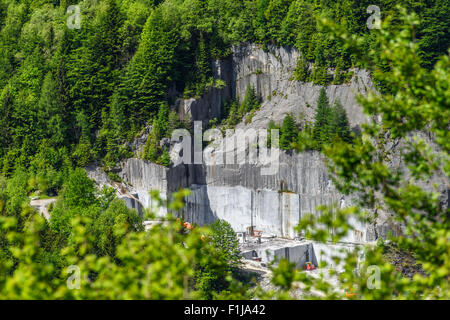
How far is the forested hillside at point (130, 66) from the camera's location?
178 feet

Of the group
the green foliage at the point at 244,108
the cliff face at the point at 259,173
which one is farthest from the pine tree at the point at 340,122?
the green foliage at the point at 244,108

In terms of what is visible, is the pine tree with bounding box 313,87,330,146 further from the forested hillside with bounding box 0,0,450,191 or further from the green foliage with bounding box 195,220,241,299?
the green foliage with bounding box 195,220,241,299

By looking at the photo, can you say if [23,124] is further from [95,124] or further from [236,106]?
[236,106]

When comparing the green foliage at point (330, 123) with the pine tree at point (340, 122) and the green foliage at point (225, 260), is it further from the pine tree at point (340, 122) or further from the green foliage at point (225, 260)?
the green foliage at point (225, 260)

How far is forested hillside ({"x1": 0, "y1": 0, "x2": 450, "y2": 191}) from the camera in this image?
54.3 metres

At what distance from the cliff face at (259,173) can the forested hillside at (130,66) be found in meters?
1.41

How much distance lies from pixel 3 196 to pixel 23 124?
46.6 feet

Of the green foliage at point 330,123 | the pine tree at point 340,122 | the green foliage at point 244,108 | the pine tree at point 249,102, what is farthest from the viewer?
the pine tree at point 249,102

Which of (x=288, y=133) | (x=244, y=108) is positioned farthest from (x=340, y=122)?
(x=244, y=108)

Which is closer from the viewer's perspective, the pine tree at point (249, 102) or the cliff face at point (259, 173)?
the cliff face at point (259, 173)

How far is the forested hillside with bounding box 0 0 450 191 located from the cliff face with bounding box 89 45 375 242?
55.5 inches

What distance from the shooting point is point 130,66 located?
2283 inches

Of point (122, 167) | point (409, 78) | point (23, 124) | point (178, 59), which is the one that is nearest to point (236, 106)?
point (178, 59)

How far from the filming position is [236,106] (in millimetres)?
58062
